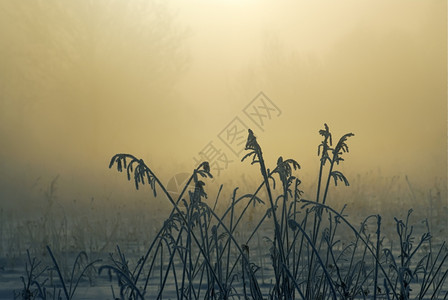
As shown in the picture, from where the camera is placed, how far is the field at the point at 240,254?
1836 millimetres

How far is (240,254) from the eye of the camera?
2350 mm

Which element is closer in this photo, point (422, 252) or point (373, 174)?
point (422, 252)

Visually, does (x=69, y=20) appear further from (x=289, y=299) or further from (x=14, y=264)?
(x=289, y=299)

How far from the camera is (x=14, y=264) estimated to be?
15.5 ft

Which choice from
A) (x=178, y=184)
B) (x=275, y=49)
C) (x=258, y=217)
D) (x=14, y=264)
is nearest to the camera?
(x=14, y=264)

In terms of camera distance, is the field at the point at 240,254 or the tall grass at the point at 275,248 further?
the field at the point at 240,254

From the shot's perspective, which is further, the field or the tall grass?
the field

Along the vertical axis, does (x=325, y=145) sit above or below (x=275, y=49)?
below

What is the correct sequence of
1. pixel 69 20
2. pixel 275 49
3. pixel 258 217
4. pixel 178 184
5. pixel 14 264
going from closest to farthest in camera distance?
pixel 14 264
pixel 258 217
pixel 178 184
pixel 69 20
pixel 275 49

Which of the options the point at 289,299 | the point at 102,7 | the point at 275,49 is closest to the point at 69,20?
the point at 102,7

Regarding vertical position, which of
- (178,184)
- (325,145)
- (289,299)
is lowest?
(289,299)

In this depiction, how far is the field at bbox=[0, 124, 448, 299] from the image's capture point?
1.84 metres

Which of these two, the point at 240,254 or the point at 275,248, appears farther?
the point at 240,254

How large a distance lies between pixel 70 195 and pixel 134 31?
6.46 m
